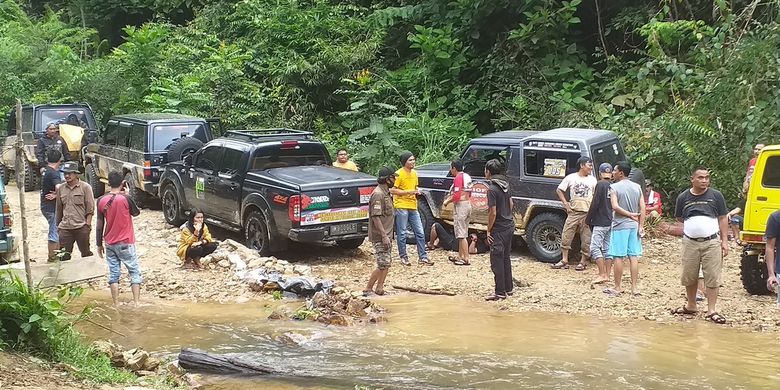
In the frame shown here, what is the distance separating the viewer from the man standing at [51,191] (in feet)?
36.3

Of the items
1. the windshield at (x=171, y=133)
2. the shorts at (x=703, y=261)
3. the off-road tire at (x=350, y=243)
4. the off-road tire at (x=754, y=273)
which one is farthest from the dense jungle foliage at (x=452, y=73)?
the shorts at (x=703, y=261)

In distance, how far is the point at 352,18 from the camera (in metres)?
22.0

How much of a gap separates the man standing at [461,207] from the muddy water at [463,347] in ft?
6.97

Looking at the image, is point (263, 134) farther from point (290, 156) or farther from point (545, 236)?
point (545, 236)

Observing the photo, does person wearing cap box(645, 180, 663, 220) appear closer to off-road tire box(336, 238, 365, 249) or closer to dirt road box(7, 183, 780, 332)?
dirt road box(7, 183, 780, 332)

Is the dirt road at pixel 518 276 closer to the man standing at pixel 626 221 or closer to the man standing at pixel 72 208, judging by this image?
the man standing at pixel 626 221

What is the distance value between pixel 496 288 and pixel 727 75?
6.77 metres

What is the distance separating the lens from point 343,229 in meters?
12.0

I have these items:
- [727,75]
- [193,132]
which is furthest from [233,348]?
[727,75]

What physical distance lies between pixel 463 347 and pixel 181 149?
28.1ft

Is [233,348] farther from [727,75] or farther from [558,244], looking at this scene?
[727,75]

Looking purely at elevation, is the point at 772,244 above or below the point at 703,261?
above

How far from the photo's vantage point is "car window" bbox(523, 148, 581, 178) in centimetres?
1170

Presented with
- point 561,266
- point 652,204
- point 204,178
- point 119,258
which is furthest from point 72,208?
point 652,204
